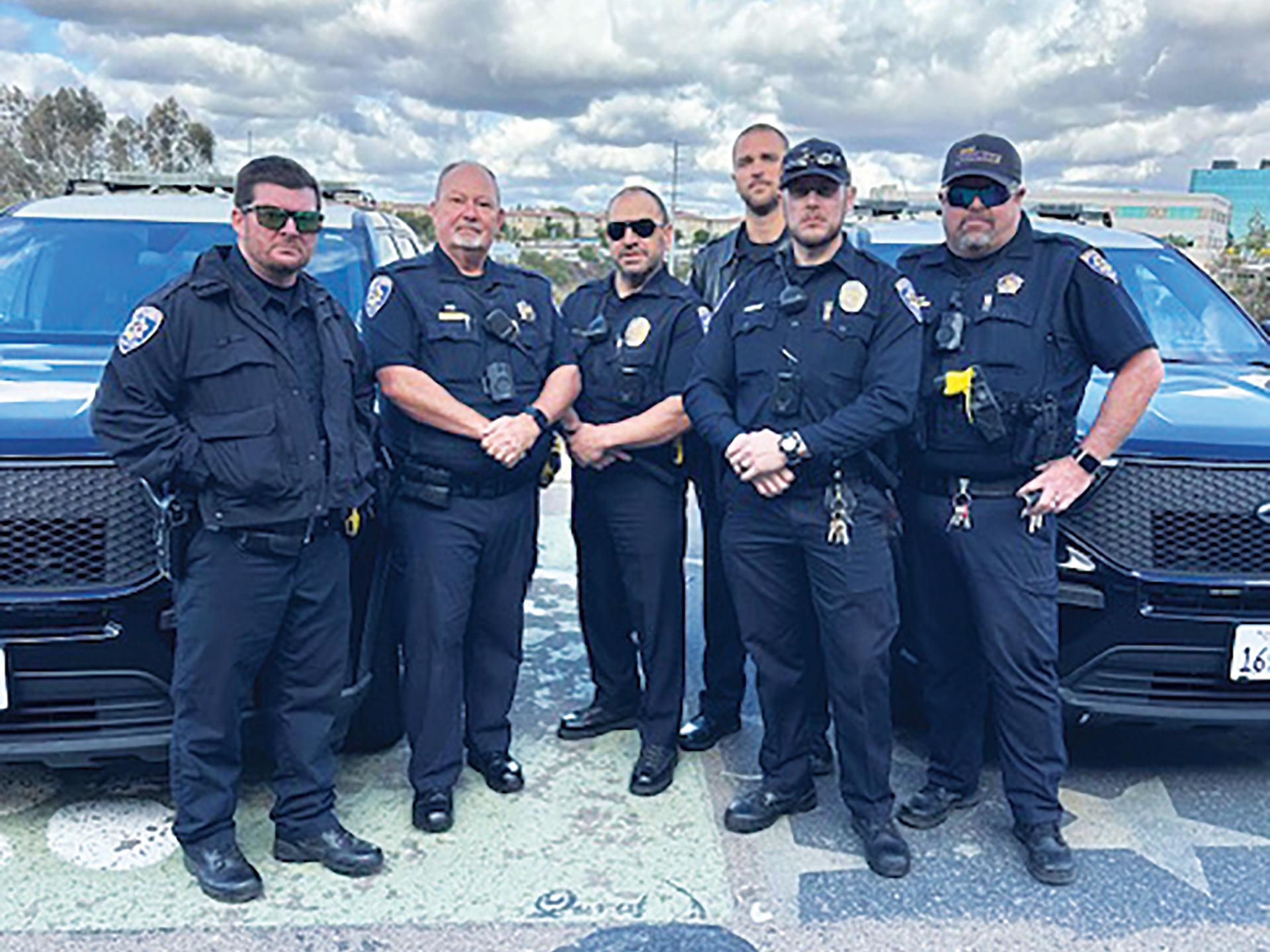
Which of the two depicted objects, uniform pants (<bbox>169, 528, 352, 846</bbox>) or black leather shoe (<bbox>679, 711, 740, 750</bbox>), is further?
black leather shoe (<bbox>679, 711, 740, 750</bbox>)

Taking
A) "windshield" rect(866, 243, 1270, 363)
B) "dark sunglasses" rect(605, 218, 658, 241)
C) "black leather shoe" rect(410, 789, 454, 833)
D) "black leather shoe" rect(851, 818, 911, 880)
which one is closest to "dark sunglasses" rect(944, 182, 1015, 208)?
"dark sunglasses" rect(605, 218, 658, 241)

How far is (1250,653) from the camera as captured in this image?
3.25m

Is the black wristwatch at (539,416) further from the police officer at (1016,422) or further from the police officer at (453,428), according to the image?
the police officer at (1016,422)

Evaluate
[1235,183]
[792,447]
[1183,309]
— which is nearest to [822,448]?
[792,447]

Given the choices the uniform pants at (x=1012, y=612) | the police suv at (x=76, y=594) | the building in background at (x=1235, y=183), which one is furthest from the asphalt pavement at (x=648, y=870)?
the building in background at (x=1235, y=183)

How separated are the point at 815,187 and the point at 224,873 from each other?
2.38 m

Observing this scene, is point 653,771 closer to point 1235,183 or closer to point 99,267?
point 99,267

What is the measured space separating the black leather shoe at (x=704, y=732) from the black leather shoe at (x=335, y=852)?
1.20 m

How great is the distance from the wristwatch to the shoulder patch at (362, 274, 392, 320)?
1.22 m

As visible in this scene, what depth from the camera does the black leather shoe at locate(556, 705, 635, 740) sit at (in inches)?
158

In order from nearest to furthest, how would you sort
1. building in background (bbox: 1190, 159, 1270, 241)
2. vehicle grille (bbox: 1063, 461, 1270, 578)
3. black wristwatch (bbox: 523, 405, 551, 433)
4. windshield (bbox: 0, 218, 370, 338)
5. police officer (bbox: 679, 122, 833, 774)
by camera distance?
vehicle grille (bbox: 1063, 461, 1270, 578) → black wristwatch (bbox: 523, 405, 551, 433) → police officer (bbox: 679, 122, 833, 774) → windshield (bbox: 0, 218, 370, 338) → building in background (bbox: 1190, 159, 1270, 241)

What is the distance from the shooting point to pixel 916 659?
139 inches

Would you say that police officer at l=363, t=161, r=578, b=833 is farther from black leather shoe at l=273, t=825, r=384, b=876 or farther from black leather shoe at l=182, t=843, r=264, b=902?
black leather shoe at l=182, t=843, r=264, b=902

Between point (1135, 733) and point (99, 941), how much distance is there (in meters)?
3.29
